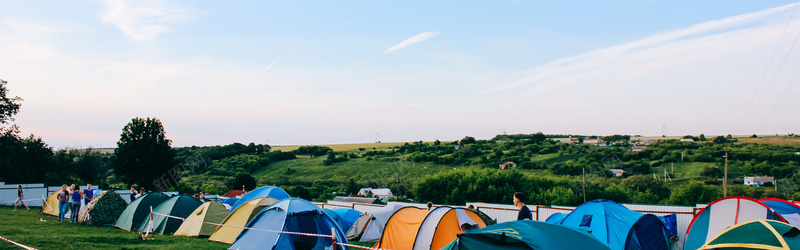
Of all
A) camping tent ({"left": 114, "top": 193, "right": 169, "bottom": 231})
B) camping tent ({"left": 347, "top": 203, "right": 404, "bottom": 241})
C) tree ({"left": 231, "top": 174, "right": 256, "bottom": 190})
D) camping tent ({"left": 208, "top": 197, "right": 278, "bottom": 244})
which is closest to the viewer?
camping tent ({"left": 208, "top": 197, "right": 278, "bottom": 244})

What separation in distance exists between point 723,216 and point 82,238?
53.0 feet

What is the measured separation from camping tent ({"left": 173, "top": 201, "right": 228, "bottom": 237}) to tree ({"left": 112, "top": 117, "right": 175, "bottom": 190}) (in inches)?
1242

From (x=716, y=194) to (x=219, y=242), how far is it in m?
40.4

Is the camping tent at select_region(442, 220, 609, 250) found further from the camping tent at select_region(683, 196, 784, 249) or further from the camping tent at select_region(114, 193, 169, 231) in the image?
the camping tent at select_region(114, 193, 169, 231)

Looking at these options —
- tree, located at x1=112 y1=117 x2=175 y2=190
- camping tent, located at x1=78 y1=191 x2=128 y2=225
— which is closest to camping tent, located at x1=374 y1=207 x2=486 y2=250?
camping tent, located at x1=78 y1=191 x2=128 y2=225

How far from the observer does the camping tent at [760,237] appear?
7289 mm

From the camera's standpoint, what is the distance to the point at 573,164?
69.5m

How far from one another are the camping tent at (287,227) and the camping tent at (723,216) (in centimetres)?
927

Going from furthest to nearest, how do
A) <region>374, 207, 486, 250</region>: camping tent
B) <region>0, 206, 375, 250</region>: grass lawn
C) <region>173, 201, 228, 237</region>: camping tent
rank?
<region>173, 201, 228, 237</region>: camping tent < <region>374, 207, 486, 250</region>: camping tent < <region>0, 206, 375, 250</region>: grass lawn

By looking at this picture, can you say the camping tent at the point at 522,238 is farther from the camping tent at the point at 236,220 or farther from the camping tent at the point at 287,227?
the camping tent at the point at 236,220

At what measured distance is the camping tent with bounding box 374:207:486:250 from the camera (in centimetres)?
1271

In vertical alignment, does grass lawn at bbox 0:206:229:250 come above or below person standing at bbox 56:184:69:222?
below

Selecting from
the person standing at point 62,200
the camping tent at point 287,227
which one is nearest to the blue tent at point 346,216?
the camping tent at point 287,227

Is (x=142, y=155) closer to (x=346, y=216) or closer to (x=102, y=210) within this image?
(x=102, y=210)
